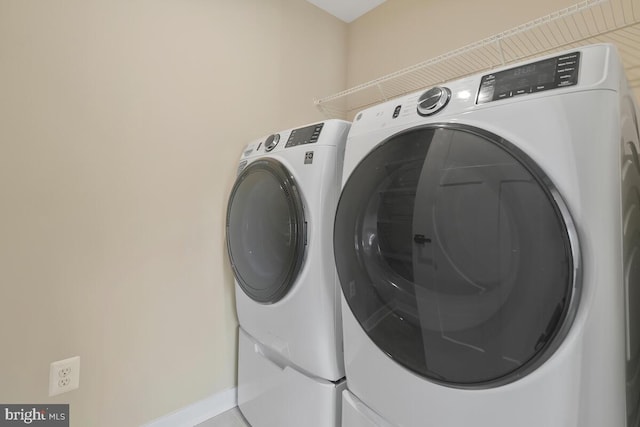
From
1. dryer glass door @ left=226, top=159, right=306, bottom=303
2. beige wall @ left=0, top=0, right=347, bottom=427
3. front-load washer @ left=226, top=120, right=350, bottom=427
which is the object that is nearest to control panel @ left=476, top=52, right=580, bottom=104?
front-load washer @ left=226, top=120, right=350, bottom=427

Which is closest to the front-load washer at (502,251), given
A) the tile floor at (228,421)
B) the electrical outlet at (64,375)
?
the tile floor at (228,421)

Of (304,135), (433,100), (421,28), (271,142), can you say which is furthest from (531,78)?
(421,28)

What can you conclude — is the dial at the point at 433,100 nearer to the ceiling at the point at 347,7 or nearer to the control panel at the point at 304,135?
the control panel at the point at 304,135

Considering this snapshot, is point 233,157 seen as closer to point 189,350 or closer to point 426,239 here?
point 189,350

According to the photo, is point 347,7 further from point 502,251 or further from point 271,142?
point 502,251

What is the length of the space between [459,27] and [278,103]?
37.2 inches

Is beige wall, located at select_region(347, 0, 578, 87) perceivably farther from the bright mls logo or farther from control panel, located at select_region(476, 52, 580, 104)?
the bright mls logo

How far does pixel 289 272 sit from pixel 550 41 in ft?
4.46

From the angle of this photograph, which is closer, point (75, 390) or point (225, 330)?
point (75, 390)

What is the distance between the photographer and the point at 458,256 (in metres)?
0.63

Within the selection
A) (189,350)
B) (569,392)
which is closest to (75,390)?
(189,350)

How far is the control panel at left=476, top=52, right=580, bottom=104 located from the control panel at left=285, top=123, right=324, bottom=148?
526 millimetres

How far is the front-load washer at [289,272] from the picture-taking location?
956 mm

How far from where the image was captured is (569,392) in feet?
1.64
